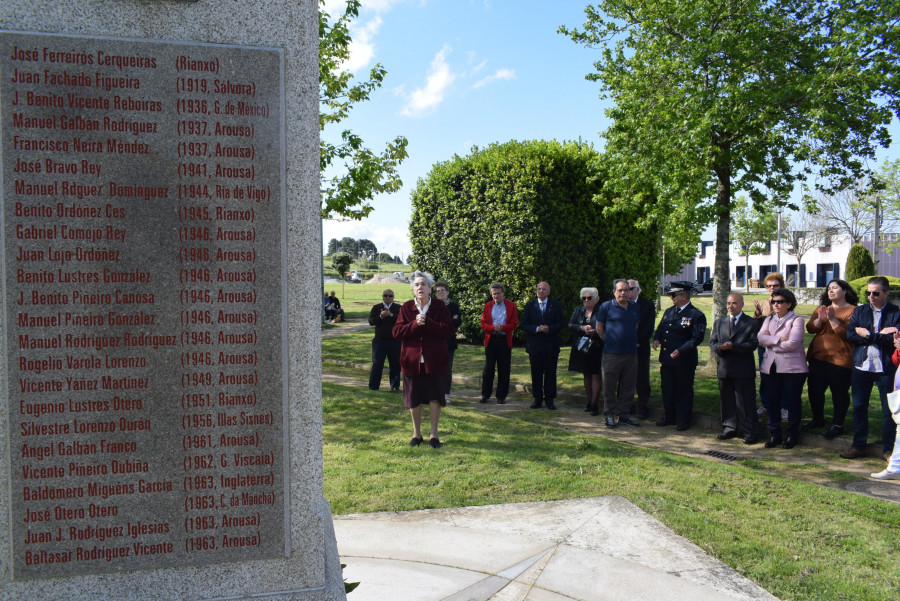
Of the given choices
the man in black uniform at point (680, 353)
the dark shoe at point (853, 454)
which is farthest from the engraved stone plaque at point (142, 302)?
the man in black uniform at point (680, 353)

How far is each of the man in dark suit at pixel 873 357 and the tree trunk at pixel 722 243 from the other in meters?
4.27

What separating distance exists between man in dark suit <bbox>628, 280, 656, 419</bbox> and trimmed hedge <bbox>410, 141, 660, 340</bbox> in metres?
5.92

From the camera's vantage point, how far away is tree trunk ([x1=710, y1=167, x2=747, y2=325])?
12.0 m

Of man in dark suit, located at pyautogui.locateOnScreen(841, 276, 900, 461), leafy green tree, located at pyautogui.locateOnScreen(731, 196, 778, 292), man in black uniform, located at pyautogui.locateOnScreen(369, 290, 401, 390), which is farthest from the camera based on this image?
leafy green tree, located at pyautogui.locateOnScreen(731, 196, 778, 292)

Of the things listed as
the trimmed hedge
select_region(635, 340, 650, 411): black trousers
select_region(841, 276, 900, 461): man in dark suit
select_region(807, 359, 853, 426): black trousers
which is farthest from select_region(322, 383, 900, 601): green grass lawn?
the trimmed hedge

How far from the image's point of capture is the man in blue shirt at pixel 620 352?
9172 mm

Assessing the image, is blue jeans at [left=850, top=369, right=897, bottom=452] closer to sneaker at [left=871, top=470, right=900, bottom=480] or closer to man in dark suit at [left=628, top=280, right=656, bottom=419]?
sneaker at [left=871, top=470, right=900, bottom=480]

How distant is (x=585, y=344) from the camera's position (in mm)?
9906

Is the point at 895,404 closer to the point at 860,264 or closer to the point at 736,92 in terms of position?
the point at 736,92

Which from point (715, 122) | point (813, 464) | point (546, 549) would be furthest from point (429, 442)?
point (715, 122)

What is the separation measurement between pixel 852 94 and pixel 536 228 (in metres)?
7.91

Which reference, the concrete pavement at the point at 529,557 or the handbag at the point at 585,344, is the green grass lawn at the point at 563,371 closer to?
the handbag at the point at 585,344

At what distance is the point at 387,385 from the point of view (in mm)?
12602

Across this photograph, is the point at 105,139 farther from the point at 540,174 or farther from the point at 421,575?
the point at 540,174
